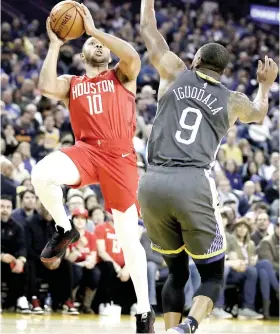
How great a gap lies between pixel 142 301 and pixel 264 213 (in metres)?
6.59

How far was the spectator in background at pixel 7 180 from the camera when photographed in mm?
11695

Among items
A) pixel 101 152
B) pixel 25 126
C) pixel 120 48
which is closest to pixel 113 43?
pixel 120 48

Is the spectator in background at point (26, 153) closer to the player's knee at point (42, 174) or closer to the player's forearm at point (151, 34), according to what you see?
the player's knee at point (42, 174)

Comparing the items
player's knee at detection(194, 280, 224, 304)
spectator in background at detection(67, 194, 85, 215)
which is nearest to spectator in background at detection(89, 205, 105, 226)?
spectator in background at detection(67, 194, 85, 215)

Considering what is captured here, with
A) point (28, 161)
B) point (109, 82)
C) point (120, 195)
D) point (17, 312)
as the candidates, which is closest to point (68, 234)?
point (120, 195)

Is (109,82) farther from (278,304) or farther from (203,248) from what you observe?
(278,304)

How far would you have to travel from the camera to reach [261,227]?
13242mm

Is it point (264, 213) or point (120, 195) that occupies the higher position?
point (120, 195)

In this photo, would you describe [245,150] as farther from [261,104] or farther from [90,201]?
[261,104]

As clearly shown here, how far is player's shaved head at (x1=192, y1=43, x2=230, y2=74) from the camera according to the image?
20.4 ft

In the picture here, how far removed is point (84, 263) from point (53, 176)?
4.68 m

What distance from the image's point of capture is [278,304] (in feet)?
41.4

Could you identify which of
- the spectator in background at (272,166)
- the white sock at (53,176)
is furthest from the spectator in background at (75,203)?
the spectator in background at (272,166)

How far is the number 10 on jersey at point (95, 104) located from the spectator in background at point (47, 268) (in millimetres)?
4222
